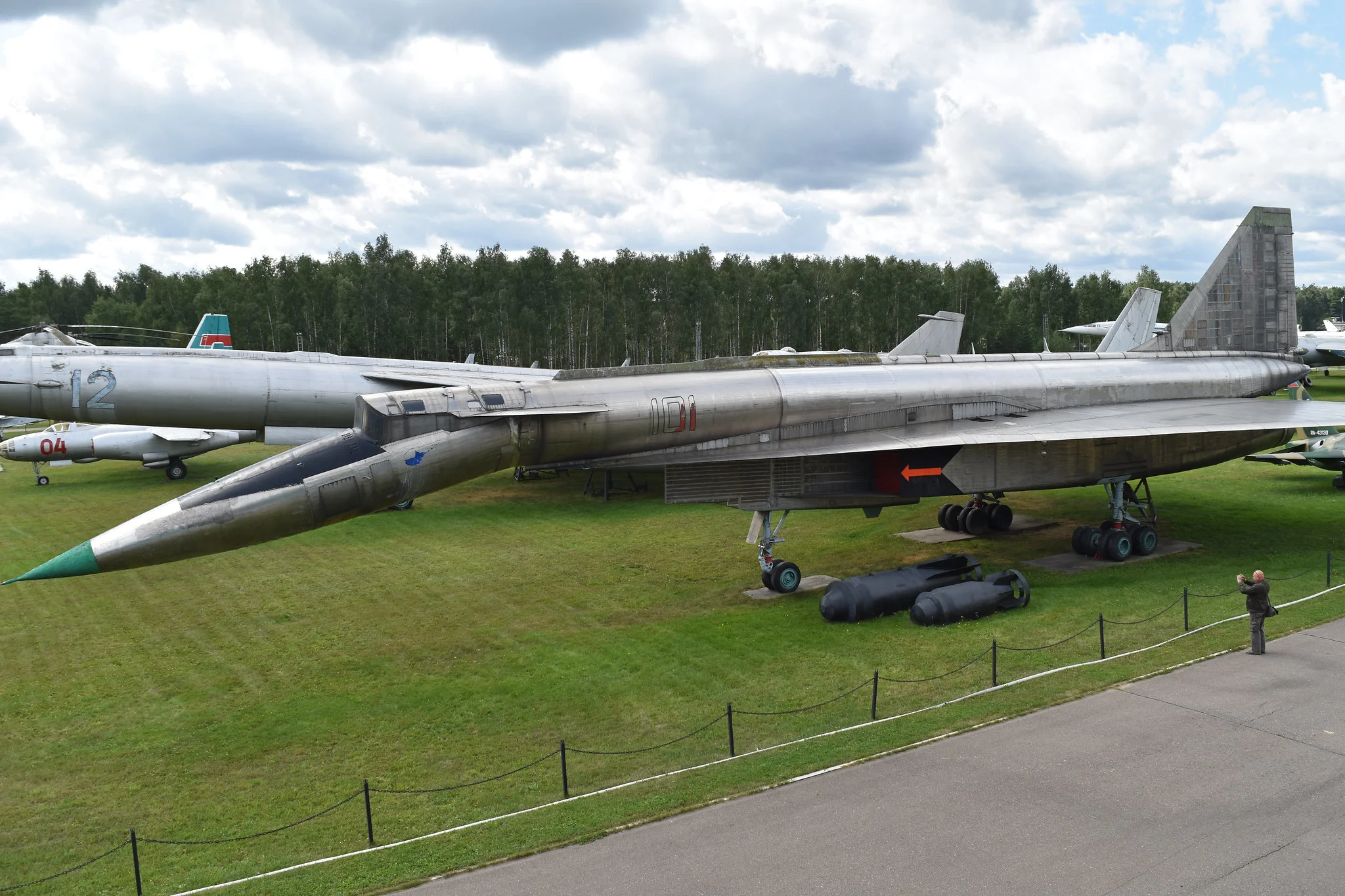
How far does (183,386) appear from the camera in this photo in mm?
19828

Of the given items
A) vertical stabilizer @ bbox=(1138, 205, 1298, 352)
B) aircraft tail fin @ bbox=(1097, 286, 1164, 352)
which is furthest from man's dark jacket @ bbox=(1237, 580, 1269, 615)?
aircraft tail fin @ bbox=(1097, 286, 1164, 352)

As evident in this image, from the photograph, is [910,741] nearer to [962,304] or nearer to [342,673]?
[342,673]

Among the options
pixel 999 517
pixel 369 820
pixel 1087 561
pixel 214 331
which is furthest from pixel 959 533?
pixel 214 331

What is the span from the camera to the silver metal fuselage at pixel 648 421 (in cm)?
1119

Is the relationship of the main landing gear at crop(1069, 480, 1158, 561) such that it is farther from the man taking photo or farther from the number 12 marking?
the number 12 marking

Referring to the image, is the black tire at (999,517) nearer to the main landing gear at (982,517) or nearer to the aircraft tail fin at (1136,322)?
the main landing gear at (982,517)

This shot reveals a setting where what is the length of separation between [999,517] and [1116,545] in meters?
3.40

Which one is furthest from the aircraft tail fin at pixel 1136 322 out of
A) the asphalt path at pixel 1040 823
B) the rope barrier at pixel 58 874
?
the rope barrier at pixel 58 874

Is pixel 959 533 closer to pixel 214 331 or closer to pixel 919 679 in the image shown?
pixel 919 679

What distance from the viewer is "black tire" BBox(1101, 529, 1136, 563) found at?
1777 cm

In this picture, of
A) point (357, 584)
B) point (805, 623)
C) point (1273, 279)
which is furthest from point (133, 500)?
point (1273, 279)

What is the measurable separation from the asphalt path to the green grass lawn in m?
0.51

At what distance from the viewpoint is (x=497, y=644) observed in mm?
14344

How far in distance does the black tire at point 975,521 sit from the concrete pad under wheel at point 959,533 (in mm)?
107
